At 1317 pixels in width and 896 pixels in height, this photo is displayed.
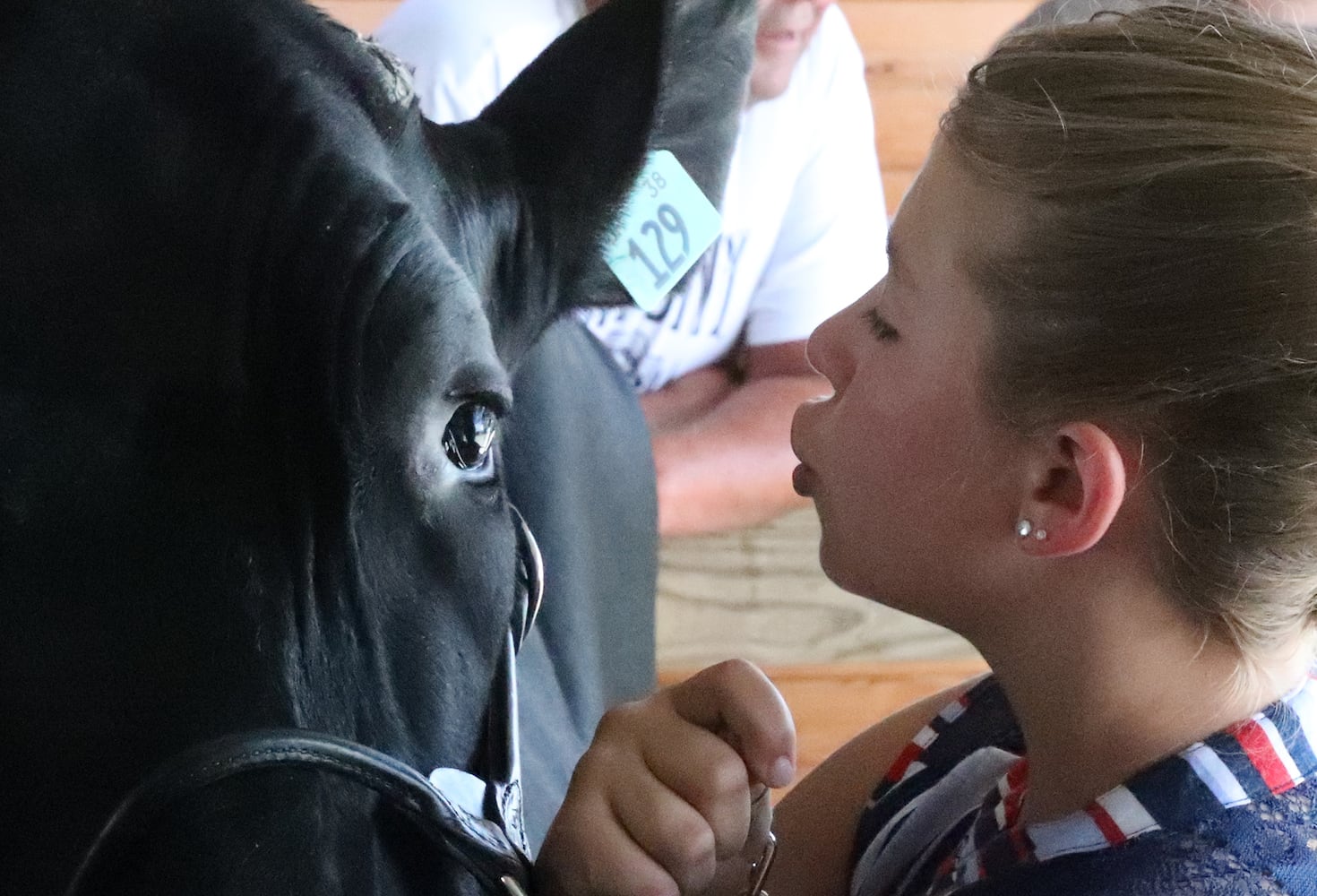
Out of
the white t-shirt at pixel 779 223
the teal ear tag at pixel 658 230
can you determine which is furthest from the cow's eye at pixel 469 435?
the white t-shirt at pixel 779 223

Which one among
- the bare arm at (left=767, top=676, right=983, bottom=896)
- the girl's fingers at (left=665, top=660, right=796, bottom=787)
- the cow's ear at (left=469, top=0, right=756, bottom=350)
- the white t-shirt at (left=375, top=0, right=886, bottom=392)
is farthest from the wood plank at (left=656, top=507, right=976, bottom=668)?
the girl's fingers at (left=665, top=660, right=796, bottom=787)

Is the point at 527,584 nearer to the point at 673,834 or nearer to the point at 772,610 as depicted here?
the point at 673,834

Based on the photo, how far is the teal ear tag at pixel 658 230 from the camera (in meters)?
0.85

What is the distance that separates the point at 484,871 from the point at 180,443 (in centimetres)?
23

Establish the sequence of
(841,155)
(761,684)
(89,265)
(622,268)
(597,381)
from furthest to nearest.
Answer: (841,155), (597,381), (622,268), (761,684), (89,265)

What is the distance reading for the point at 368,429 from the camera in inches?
22.8

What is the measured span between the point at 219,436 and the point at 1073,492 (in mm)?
382

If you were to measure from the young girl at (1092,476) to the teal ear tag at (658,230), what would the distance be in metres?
0.16

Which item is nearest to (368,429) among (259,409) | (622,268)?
(259,409)

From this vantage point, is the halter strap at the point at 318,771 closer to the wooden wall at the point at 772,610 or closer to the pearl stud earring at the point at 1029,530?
the pearl stud earring at the point at 1029,530

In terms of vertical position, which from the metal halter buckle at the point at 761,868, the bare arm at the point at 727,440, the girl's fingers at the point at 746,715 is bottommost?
the bare arm at the point at 727,440

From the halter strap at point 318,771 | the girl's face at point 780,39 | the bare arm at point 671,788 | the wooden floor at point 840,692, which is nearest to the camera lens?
the halter strap at point 318,771

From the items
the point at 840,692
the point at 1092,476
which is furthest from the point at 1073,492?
the point at 840,692

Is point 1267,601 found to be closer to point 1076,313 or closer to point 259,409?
point 1076,313
